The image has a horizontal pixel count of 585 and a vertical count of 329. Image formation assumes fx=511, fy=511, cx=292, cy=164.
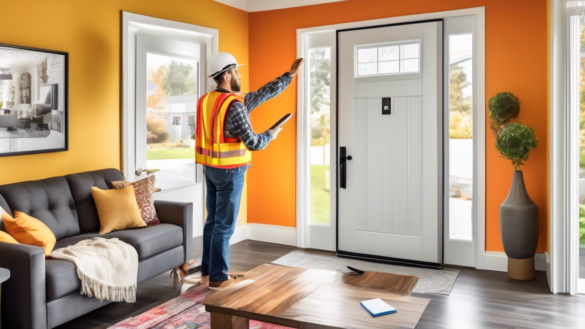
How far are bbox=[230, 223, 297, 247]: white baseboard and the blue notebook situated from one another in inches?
120

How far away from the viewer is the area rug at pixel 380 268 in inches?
166

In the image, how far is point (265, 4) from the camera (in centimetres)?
569

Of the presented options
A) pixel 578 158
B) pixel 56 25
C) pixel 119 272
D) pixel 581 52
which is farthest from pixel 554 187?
pixel 56 25

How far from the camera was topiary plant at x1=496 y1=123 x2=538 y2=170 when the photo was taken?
4.11m

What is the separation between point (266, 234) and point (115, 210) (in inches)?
88.2

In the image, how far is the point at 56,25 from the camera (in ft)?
12.6

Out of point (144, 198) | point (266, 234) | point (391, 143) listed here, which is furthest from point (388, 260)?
point (144, 198)

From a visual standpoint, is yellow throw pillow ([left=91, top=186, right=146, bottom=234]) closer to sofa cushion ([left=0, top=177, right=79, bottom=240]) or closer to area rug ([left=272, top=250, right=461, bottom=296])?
sofa cushion ([left=0, top=177, right=79, bottom=240])

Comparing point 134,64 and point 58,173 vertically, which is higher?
point 134,64

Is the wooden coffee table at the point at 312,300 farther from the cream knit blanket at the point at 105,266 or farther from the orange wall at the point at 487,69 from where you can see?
the orange wall at the point at 487,69

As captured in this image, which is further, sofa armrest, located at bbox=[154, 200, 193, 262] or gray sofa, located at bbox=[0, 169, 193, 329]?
sofa armrest, located at bbox=[154, 200, 193, 262]

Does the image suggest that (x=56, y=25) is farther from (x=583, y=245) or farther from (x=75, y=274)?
(x=583, y=245)

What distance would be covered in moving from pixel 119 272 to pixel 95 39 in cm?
195

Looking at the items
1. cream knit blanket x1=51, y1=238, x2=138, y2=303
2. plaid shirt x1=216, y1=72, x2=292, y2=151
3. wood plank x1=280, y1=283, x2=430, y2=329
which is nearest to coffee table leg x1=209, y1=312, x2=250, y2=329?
wood plank x1=280, y1=283, x2=430, y2=329
